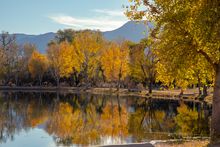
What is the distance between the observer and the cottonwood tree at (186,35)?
1555 cm

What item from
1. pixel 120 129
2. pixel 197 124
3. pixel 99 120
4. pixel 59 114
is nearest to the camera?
pixel 120 129

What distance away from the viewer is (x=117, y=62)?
84688mm

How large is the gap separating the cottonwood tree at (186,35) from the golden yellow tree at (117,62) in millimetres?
66328

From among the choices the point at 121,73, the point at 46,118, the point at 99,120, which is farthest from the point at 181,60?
the point at 121,73

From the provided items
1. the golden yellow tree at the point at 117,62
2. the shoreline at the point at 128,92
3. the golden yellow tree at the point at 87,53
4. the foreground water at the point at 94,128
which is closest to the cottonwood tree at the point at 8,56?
the shoreline at the point at 128,92

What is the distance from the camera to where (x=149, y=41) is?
18703 millimetres

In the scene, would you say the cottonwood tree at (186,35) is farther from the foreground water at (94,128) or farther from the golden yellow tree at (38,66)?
the golden yellow tree at (38,66)

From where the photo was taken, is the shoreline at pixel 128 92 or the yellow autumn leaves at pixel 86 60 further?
the yellow autumn leaves at pixel 86 60

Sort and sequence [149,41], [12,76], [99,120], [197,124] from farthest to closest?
[12,76] < [99,120] < [197,124] < [149,41]

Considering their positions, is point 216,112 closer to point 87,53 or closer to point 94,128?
point 94,128

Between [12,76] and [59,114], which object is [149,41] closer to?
[59,114]

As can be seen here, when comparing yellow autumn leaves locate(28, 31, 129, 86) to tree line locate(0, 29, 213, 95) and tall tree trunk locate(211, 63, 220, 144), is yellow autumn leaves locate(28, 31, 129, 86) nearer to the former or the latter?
tree line locate(0, 29, 213, 95)

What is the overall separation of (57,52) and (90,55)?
389 inches

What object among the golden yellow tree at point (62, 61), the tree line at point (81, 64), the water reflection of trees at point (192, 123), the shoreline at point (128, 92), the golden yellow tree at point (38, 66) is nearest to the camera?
the water reflection of trees at point (192, 123)
